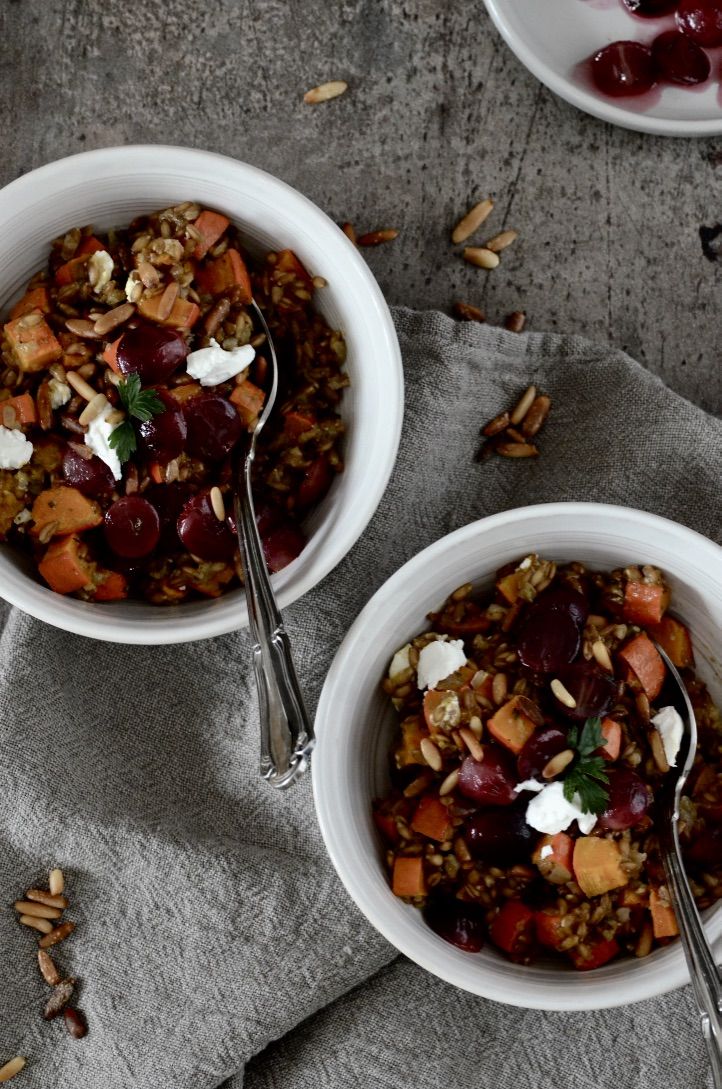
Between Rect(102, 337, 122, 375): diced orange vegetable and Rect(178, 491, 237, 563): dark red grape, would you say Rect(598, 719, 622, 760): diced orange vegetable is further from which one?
Rect(102, 337, 122, 375): diced orange vegetable

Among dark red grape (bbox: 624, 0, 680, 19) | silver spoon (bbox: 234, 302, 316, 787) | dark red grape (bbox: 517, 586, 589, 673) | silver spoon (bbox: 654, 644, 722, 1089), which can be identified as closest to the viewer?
silver spoon (bbox: 654, 644, 722, 1089)

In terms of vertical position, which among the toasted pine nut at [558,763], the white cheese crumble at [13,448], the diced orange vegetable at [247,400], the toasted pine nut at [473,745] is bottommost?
the toasted pine nut at [558,763]

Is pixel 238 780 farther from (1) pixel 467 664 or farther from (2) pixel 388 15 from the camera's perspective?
(2) pixel 388 15

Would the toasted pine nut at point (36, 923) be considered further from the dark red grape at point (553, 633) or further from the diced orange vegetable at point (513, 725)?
the dark red grape at point (553, 633)

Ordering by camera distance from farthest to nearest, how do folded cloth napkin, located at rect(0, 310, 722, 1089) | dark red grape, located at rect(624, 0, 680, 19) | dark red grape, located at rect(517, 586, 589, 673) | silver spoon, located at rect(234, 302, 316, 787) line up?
dark red grape, located at rect(624, 0, 680, 19) → folded cloth napkin, located at rect(0, 310, 722, 1089) → dark red grape, located at rect(517, 586, 589, 673) → silver spoon, located at rect(234, 302, 316, 787)

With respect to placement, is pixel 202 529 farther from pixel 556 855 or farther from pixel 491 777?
pixel 556 855

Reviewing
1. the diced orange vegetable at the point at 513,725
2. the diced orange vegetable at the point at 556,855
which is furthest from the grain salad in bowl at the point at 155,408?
the diced orange vegetable at the point at 556,855

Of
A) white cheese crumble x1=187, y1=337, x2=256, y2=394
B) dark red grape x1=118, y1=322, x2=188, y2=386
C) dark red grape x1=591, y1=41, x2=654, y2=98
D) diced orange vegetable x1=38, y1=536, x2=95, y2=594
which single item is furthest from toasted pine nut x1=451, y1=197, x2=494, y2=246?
diced orange vegetable x1=38, y1=536, x2=95, y2=594
